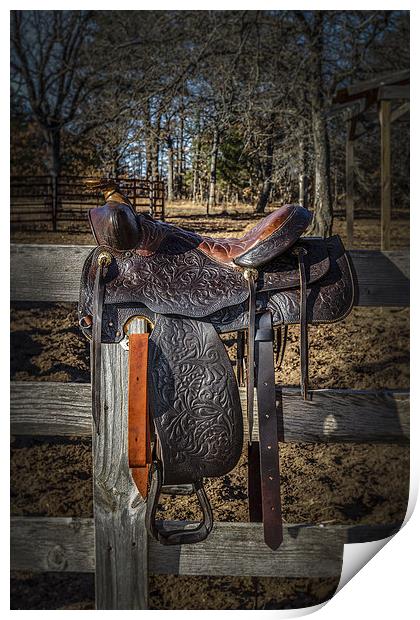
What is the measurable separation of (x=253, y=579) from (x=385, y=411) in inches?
40.2

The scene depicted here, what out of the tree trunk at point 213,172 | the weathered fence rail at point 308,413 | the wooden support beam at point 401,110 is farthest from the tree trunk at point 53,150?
the wooden support beam at point 401,110

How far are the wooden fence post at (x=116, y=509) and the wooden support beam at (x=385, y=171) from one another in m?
1.70

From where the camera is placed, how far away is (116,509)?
1.37 m

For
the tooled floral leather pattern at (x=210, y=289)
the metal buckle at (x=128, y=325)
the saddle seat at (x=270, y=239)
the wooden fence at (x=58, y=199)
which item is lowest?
the metal buckle at (x=128, y=325)

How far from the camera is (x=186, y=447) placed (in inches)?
45.6

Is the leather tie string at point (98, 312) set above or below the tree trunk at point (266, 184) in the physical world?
below

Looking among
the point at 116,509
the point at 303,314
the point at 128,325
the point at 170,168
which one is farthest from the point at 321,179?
the point at 116,509

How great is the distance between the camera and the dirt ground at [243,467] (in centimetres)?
190

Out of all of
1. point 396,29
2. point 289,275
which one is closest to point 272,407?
point 289,275

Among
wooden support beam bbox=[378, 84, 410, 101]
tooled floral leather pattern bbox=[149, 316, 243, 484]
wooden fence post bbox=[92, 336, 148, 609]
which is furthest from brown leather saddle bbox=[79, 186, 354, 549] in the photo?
wooden support beam bbox=[378, 84, 410, 101]

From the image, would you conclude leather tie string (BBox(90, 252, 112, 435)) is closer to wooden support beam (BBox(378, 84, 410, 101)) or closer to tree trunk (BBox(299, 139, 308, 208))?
tree trunk (BBox(299, 139, 308, 208))

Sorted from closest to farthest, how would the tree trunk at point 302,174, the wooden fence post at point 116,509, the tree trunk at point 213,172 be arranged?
the wooden fence post at point 116,509 → the tree trunk at point 213,172 → the tree trunk at point 302,174

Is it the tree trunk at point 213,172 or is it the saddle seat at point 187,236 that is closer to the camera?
the saddle seat at point 187,236

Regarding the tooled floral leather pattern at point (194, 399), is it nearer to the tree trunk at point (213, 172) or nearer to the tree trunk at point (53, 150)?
the tree trunk at point (213, 172)
